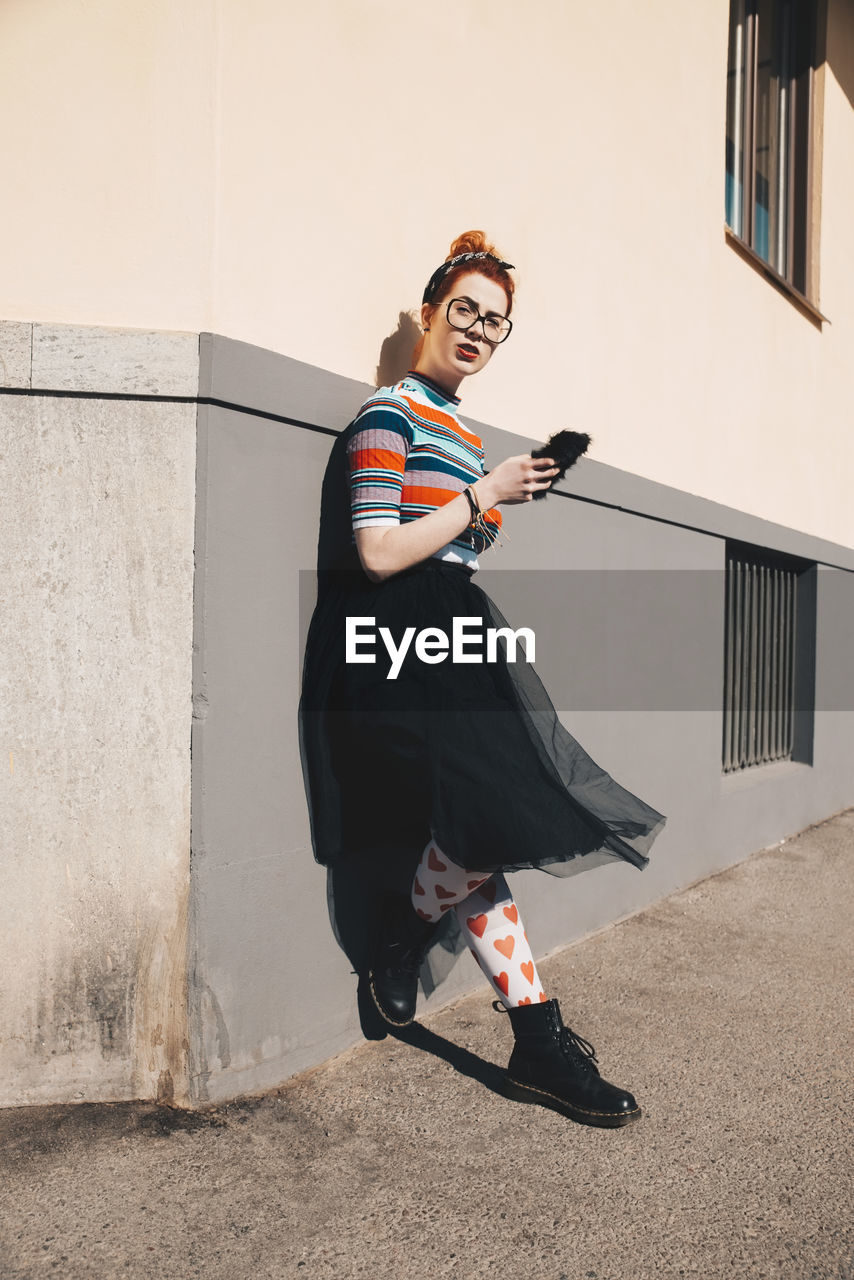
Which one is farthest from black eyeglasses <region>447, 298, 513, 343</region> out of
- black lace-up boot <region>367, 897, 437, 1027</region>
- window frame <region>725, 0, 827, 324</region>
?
window frame <region>725, 0, 827, 324</region>

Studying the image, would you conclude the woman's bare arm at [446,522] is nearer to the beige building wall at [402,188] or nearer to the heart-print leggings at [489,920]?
the beige building wall at [402,188]

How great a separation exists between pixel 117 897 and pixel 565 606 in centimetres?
206

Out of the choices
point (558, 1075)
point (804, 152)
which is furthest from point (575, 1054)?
point (804, 152)

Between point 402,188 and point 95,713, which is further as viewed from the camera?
point 402,188

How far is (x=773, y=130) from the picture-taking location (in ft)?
21.4

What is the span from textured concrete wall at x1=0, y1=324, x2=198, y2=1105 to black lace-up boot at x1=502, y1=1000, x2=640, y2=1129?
843 mm

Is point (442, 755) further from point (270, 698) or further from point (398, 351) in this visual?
point (398, 351)

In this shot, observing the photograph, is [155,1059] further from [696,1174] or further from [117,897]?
[696,1174]

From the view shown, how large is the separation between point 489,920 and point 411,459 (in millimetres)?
1216

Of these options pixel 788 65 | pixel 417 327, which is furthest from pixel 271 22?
pixel 788 65

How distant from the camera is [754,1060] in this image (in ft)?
9.71

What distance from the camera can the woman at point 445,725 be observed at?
2473 millimetres

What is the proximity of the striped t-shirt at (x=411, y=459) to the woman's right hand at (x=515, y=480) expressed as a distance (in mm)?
120

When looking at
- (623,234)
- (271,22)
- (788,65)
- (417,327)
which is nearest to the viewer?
(271,22)
